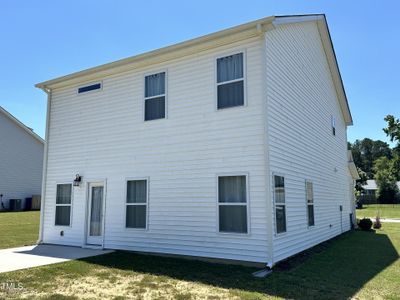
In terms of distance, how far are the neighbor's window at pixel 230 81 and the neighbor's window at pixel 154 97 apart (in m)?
1.90

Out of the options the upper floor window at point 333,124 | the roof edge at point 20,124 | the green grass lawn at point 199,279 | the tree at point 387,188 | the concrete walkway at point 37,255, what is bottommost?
the green grass lawn at point 199,279

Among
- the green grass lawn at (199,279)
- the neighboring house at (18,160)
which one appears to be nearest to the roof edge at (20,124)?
the neighboring house at (18,160)

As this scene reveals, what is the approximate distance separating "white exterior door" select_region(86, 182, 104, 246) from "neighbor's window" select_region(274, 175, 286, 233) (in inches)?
219

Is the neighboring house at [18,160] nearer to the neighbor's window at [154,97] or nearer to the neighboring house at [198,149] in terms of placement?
the neighboring house at [198,149]

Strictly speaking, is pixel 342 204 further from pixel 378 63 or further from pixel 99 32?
pixel 99 32

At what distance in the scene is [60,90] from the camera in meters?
12.7

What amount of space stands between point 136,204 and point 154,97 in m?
3.24

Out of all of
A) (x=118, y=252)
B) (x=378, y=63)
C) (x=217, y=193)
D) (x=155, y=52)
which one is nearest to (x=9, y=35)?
(x=155, y=52)

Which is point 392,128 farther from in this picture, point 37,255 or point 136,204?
point 37,255

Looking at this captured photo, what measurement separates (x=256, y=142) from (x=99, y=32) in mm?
8232

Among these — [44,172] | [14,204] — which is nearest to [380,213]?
[44,172]

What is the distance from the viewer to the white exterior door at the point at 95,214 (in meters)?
11.0

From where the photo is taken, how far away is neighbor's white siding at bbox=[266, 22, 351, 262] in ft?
29.5

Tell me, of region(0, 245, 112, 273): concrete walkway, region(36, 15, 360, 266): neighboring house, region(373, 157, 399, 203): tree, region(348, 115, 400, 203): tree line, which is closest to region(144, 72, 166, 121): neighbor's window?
region(36, 15, 360, 266): neighboring house
